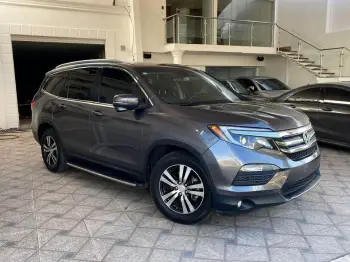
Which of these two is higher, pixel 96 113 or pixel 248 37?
pixel 248 37

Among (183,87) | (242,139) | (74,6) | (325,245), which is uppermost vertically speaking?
(74,6)

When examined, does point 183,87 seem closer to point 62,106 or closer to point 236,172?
point 236,172

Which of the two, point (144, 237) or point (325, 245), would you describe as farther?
point (144, 237)

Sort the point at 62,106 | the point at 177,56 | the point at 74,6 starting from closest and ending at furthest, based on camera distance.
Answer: the point at 62,106
the point at 74,6
the point at 177,56

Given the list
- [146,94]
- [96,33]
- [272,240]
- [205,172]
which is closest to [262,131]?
A: [205,172]

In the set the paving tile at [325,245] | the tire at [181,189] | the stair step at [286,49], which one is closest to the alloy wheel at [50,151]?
the tire at [181,189]

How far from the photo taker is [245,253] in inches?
113

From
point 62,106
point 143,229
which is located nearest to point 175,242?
point 143,229

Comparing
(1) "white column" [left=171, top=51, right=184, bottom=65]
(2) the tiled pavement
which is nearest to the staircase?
(1) "white column" [left=171, top=51, right=184, bottom=65]

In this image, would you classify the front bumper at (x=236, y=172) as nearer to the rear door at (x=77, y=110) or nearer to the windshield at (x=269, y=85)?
the rear door at (x=77, y=110)

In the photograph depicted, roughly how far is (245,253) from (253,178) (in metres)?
0.65

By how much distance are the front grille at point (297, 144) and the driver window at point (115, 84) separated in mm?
1633

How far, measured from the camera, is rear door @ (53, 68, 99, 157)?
4.33m

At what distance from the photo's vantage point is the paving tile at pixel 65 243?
2.97 metres
